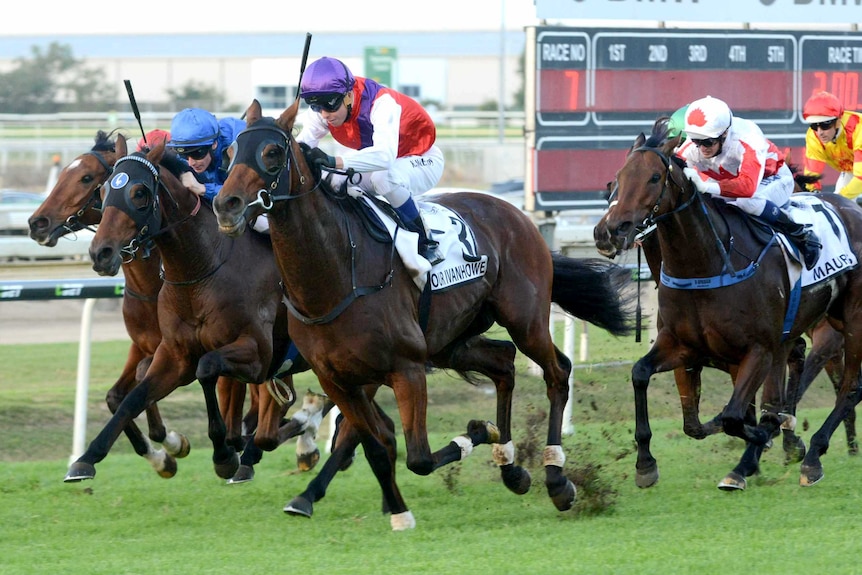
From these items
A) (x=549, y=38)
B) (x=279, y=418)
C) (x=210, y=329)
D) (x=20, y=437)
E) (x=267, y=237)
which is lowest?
(x=20, y=437)

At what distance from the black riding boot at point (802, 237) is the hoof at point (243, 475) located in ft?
9.30

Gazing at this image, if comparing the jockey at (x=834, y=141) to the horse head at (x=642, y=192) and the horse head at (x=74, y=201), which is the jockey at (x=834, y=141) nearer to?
the horse head at (x=642, y=192)

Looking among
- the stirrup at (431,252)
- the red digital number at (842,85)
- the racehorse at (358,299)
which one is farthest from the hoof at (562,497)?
the red digital number at (842,85)

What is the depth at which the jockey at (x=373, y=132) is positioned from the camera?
4.88 meters

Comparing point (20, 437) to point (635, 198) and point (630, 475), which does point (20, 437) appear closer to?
point (630, 475)

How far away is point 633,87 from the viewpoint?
870 centimetres

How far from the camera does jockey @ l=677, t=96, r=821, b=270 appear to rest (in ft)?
18.2

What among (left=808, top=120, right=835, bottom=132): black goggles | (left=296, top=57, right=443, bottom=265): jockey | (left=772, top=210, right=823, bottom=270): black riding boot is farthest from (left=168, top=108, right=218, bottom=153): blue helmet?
(left=808, top=120, right=835, bottom=132): black goggles

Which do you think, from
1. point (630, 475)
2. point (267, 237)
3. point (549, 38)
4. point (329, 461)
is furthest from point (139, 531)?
point (549, 38)

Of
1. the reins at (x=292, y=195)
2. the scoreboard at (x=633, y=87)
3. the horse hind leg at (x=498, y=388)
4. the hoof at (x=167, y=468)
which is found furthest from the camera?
the scoreboard at (x=633, y=87)

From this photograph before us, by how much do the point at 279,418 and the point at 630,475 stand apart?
1783 mm

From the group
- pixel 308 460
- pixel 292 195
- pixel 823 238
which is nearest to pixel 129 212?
pixel 292 195

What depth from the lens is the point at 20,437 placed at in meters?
7.64

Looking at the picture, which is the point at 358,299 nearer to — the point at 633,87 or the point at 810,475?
the point at 810,475
